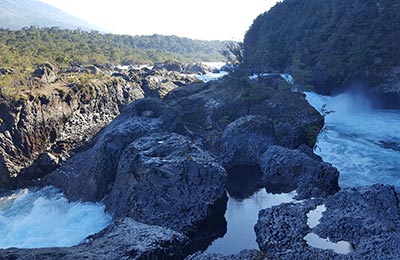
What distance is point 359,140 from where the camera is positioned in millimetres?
38938

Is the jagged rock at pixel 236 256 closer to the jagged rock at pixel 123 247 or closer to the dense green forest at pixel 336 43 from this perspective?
the jagged rock at pixel 123 247

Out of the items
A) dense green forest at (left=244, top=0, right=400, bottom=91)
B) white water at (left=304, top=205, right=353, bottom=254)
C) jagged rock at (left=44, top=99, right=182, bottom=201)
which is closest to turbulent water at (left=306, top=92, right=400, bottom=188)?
dense green forest at (left=244, top=0, right=400, bottom=91)

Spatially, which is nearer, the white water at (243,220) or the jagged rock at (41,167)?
the white water at (243,220)

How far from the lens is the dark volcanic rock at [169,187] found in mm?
21406

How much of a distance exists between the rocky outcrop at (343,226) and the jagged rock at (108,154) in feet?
41.4

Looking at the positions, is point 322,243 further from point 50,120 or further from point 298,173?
point 50,120

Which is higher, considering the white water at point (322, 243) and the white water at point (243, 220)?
the white water at point (322, 243)

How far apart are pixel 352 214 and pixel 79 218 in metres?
16.8

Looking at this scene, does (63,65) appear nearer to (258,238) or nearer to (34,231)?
(34,231)

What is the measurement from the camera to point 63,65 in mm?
71438

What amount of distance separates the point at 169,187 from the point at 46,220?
375 inches

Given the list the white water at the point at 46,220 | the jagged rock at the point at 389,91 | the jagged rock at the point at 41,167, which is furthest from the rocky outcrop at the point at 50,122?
the jagged rock at the point at 389,91

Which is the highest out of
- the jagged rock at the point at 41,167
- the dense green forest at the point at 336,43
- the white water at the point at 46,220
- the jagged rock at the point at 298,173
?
the dense green forest at the point at 336,43

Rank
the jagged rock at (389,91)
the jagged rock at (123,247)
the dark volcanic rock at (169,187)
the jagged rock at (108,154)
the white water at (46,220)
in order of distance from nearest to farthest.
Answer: the jagged rock at (123,247), the dark volcanic rock at (169,187), the white water at (46,220), the jagged rock at (108,154), the jagged rock at (389,91)
